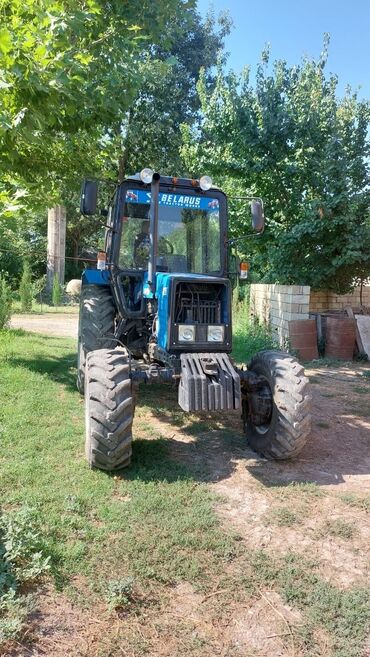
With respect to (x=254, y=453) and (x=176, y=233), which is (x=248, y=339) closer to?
(x=176, y=233)

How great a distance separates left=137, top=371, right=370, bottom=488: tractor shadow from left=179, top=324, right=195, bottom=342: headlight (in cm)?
103

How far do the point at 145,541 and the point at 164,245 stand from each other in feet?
9.69

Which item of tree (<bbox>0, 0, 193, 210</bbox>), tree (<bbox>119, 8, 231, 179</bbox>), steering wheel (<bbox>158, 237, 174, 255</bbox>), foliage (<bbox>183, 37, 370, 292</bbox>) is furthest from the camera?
tree (<bbox>119, 8, 231, 179</bbox>)

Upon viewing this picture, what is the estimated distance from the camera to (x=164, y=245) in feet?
16.4

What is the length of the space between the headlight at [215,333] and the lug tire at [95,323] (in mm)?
1211

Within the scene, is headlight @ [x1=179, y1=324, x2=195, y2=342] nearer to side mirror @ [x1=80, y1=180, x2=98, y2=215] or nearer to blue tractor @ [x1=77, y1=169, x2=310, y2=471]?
blue tractor @ [x1=77, y1=169, x2=310, y2=471]

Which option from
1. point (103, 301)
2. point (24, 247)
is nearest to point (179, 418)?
point (103, 301)

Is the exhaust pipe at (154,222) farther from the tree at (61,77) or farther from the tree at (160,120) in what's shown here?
the tree at (160,120)

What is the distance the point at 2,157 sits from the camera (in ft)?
17.7

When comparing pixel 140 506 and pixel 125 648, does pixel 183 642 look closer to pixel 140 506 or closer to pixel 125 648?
pixel 125 648

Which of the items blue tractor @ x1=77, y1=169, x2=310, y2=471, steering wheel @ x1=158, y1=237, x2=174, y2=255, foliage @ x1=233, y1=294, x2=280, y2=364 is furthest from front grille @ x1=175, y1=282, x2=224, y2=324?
foliage @ x1=233, y1=294, x2=280, y2=364

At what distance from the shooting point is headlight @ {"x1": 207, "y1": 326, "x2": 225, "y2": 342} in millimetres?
4383

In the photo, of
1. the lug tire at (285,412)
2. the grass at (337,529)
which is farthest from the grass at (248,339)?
the grass at (337,529)

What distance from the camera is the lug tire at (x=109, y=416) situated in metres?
3.66
